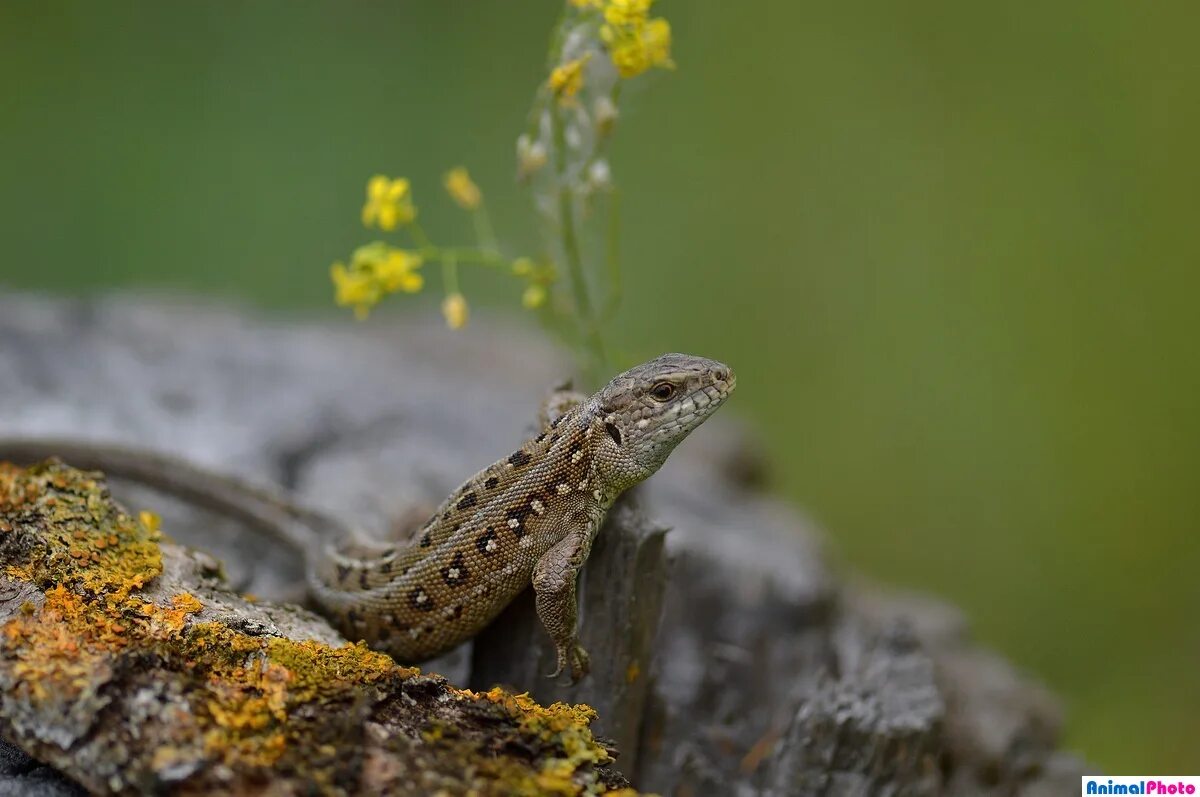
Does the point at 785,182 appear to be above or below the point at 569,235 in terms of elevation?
above

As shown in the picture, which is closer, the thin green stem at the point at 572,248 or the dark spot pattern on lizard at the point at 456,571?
the dark spot pattern on lizard at the point at 456,571

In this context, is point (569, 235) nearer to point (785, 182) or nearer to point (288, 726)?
point (288, 726)

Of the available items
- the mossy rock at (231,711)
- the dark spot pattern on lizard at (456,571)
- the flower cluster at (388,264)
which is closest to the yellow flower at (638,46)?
the flower cluster at (388,264)

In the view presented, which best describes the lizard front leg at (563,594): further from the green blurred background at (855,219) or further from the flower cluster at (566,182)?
the green blurred background at (855,219)

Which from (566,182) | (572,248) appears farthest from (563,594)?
(566,182)

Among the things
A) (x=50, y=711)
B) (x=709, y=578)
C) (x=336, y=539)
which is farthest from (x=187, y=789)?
(x=709, y=578)

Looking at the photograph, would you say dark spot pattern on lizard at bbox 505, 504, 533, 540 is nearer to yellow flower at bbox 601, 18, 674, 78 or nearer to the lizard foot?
the lizard foot

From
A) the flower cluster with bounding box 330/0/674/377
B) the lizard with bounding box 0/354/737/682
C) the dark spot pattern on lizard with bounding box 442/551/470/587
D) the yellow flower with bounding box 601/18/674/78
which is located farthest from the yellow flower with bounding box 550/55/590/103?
the dark spot pattern on lizard with bounding box 442/551/470/587
